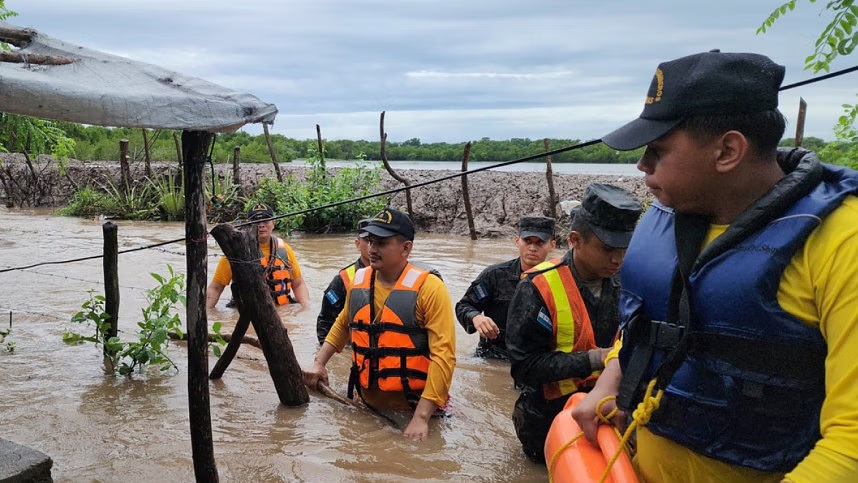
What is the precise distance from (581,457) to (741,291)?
2.60 ft

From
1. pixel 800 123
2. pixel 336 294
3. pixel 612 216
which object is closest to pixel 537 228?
pixel 336 294

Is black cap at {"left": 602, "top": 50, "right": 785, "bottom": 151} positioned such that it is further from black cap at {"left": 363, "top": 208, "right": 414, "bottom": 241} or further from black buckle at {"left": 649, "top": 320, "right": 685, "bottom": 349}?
black cap at {"left": 363, "top": 208, "right": 414, "bottom": 241}

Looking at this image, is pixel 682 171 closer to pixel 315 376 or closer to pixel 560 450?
pixel 560 450

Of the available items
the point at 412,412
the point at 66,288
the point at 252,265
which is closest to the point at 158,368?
the point at 252,265

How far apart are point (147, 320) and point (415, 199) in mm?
12447

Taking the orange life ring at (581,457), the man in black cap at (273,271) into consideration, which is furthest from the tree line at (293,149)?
the orange life ring at (581,457)

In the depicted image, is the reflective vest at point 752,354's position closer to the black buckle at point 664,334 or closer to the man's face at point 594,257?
the black buckle at point 664,334

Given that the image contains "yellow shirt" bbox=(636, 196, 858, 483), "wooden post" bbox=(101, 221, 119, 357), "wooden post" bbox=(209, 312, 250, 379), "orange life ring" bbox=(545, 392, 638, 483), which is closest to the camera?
"yellow shirt" bbox=(636, 196, 858, 483)

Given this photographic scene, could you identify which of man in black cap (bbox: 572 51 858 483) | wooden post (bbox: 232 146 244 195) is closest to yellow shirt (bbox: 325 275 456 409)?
man in black cap (bbox: 572 51 858 483)

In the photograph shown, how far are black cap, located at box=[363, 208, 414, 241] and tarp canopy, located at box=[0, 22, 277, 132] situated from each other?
1.36 meters

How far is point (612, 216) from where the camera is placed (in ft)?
11.4

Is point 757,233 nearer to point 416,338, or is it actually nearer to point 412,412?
point 416,338

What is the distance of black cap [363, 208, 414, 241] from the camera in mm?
4727

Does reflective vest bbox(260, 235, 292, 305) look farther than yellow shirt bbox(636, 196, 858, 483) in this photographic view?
Yes
